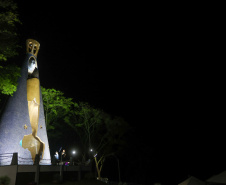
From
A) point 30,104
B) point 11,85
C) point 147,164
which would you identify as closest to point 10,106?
point 30,104

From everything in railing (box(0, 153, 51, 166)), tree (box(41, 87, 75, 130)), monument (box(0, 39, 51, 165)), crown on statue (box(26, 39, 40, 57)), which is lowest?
railing (box(0, 153, 51, 166))

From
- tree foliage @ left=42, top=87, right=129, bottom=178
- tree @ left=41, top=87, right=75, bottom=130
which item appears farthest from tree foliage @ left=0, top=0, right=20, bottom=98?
tree foliage @ left=42, top=87, right=129, bottom=178

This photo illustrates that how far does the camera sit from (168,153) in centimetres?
4466

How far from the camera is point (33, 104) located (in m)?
22.4

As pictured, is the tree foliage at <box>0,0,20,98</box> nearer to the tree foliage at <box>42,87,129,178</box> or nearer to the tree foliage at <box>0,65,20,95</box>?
the tree foliage at <box>0,65,20,95</box>

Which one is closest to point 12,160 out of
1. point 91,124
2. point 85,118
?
point 85,118

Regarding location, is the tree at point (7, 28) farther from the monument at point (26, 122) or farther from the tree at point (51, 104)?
the tree at point (51, 104)

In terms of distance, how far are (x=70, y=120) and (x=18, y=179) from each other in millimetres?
17036

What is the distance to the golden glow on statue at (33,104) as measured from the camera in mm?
20362

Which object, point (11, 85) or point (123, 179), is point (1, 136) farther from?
point (123, 179)

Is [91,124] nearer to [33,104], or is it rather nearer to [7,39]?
[33,104]

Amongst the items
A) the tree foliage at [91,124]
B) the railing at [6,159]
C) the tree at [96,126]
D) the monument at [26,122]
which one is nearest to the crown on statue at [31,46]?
the monument at [26,122]

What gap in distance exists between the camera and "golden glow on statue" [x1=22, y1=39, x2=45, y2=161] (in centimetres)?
2036

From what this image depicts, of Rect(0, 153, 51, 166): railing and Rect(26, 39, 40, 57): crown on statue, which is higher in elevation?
→ Rect(26, 39, 40, 57): crown on statue
